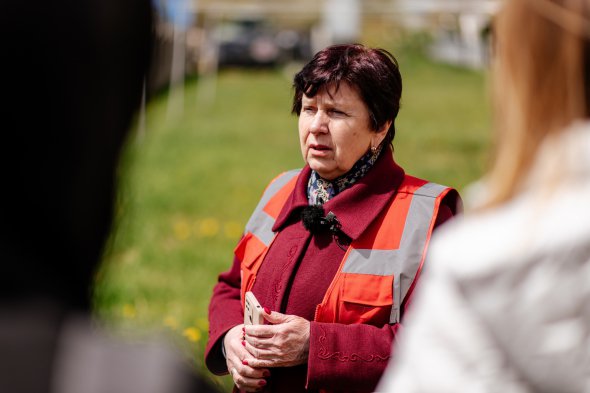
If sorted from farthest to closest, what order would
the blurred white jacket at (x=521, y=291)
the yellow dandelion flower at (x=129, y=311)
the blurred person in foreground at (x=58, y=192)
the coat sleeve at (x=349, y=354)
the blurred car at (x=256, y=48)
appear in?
the blurred car at (x=256, y=48), the yellow dandelion flower at (x=129, y=311), the coat sleeve at (x=349, y=354), the blurred white jacket at (x=521, y=291), the blurred person in foreground at (x=58, y=192)

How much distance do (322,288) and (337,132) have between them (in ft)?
1.40

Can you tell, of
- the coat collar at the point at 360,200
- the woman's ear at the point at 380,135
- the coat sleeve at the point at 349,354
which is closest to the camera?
the coat sleeve at the point at 349,354

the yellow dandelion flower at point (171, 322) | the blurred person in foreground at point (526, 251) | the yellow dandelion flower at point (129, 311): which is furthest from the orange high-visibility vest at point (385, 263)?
the yellow dandelion flower at point (129, 311)

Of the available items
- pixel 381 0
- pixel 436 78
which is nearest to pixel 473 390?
pixel 436 78

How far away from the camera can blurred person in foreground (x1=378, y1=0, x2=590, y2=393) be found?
122cm

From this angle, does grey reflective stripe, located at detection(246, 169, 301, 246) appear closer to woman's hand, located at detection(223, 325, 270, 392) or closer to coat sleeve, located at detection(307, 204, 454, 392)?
woman's hand, located at detection(223, 325, 270, 392)

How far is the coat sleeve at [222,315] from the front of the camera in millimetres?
2555

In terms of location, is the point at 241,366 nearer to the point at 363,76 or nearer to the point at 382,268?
the point at 382,268

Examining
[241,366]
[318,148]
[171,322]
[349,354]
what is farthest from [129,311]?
[349,354]

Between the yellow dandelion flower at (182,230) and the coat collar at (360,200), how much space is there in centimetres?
458

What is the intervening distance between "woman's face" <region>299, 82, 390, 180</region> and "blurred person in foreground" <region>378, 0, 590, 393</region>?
1083 mm

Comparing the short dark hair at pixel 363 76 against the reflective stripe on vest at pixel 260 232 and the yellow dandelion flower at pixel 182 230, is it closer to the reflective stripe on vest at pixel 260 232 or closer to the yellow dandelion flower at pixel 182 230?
the reflective stripe on vest at pixel 260 232

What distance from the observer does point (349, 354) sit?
223 cm

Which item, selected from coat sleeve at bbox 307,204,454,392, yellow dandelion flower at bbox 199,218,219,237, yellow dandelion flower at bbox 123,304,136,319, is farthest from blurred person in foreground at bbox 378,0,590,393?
yellow dandelion flower at bbox 199,218,219,237
